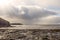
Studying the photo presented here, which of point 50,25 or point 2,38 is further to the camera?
point 50,25

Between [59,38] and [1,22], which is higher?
[1,22]

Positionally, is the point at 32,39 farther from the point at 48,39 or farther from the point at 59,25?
the point at 59,25

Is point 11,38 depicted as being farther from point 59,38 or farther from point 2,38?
point 59,38

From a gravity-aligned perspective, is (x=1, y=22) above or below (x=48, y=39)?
above

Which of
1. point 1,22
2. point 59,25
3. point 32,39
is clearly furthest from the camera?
point 1,22

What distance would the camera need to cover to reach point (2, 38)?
17.2 feet

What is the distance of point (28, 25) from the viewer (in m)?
9.38

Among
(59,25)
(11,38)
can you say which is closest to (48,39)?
(11,38)

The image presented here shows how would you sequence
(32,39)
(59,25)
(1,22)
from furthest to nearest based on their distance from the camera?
(1,22), (59,25), (32,39)

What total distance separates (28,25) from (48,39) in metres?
4.37

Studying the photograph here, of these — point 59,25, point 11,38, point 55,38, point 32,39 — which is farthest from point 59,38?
point 59,25

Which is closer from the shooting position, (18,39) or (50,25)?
(18,39)

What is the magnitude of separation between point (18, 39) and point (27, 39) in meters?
0.29

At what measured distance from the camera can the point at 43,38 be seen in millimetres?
5219
